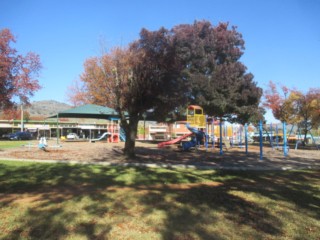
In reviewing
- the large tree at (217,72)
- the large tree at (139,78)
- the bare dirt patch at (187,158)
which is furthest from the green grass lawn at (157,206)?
the large tree at (217,72)

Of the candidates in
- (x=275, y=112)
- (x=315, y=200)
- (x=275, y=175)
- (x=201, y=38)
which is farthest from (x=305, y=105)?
(x=315, y=200)

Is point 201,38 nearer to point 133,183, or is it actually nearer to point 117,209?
point 133,183

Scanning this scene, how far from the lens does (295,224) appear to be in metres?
→ 5.14

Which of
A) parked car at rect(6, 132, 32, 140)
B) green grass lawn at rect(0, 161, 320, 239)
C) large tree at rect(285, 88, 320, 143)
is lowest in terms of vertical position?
green grass lawn at rect(0, 161, 320, 239)

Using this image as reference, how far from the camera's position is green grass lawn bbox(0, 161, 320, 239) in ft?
15.8

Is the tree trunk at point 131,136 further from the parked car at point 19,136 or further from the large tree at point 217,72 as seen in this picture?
the parked car at point 19,136

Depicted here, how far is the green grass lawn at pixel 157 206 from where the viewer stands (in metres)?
4.80

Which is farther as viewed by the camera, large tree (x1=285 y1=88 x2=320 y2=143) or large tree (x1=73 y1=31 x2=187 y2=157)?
large tree (x1=285 y1=88 x2=320 y2=143)

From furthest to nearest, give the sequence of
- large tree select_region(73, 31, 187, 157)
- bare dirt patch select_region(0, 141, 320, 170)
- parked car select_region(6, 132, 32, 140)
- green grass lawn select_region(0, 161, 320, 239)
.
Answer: parked car select_region(6, 132, 32, 140), large tree select_region(73, 31, 187, 157), bare dirt patch select_region(0, 141, 320, 170), green grass lawn select_region(0, 161, 320, 239)

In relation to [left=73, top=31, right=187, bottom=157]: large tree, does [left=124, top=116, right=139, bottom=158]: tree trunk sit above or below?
below

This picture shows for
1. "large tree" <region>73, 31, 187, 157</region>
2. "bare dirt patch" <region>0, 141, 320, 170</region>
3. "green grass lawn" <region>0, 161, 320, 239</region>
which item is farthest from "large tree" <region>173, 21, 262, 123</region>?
"green grass lawn" <region>0, 161, 320, 239</region>

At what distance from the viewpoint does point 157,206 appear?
615cm

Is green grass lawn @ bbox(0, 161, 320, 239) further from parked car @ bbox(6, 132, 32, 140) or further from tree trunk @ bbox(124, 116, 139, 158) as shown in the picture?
parked car @ bbox(6, 132, 32, 140)

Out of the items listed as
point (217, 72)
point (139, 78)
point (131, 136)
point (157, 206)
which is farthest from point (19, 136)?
point (157, 206)
